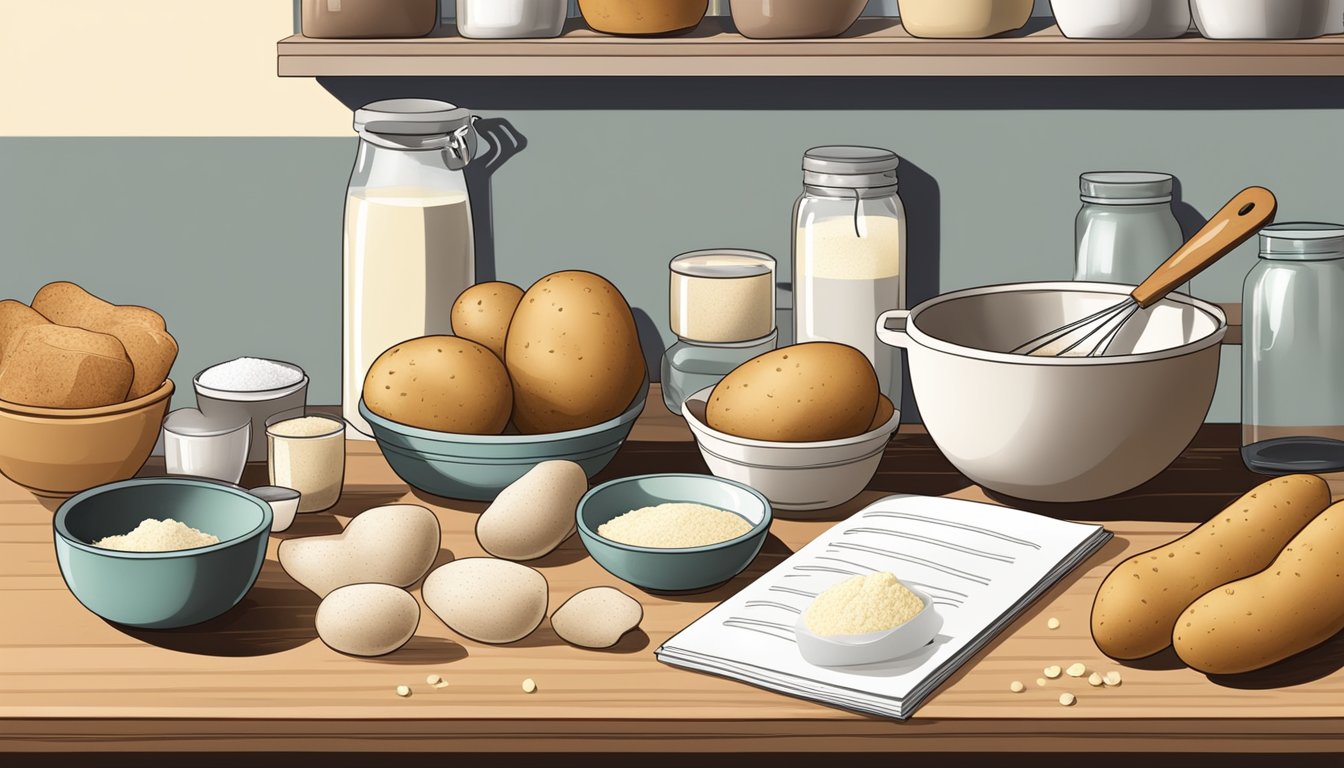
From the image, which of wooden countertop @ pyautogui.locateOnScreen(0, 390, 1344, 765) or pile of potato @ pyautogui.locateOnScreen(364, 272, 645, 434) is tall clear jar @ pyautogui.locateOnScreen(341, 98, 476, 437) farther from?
wooden countertop @ pyautogui.locateOnScreen(0, 390, 1344, 765)

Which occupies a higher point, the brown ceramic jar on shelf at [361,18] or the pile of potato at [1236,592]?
the brown ceramic jar on shelf at [361,18]

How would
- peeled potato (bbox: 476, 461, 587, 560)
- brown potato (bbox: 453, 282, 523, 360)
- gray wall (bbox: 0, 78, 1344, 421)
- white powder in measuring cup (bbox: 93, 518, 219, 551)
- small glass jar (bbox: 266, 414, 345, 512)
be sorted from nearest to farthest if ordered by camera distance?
white powder in measuring cup (bbox: 93, 518, 219, 551), peeled potato (bbox: 476, 461, 587, 560), small glass jar (bbox: 266, 414, 345, 512), brown potato (bbox: 453, 282, 523, 360), gray wall (bbox: 0, 78, 1344, 421)

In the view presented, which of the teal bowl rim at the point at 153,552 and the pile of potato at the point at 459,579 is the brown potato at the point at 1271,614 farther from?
the teal bowl rim at the point at 153,552

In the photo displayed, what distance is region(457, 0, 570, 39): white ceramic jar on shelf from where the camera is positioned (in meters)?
1.30

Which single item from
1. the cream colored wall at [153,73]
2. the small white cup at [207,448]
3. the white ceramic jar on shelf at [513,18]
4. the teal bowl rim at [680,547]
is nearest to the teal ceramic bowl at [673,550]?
the teal bowl rim at [680,547]

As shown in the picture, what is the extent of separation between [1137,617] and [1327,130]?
704 mm

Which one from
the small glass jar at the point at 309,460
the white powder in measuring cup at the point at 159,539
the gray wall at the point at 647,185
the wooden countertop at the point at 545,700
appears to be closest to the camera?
the wooden countertop at the point at 545,700

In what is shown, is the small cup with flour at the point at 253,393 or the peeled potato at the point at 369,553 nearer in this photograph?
the peeled potato at the point at 369,553

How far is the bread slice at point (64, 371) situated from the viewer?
3.82 feet

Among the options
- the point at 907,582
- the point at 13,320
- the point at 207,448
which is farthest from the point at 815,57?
the point at 13,320

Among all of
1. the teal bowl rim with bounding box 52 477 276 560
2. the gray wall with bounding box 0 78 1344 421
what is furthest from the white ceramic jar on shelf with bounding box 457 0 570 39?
the teal bowl rim with bounding box 52 477 276 560

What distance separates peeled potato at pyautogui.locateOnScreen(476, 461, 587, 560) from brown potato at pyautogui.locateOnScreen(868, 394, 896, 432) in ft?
0.79

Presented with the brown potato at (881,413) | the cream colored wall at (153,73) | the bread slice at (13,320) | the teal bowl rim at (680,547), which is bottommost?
the teal bowl rim at (680,547)

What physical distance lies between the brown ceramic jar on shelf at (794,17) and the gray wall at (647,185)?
0.51 feet
